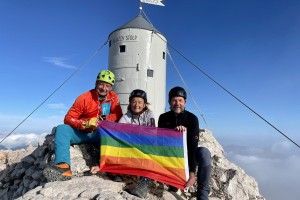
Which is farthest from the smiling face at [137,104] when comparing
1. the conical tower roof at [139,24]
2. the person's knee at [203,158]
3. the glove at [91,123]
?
the conical tower roof at [139,24]

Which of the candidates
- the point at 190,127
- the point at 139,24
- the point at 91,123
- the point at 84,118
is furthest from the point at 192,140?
the point at 139,24

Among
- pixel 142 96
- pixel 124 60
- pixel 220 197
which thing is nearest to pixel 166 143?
pixel 142 96

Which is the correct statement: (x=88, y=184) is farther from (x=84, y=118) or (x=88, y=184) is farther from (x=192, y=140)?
(x=192, y=140)

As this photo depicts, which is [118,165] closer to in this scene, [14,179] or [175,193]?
[175,193]

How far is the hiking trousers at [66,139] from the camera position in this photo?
6.67 metres

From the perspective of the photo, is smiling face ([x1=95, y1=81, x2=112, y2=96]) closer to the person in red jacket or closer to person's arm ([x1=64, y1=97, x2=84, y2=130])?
the person in red jacket

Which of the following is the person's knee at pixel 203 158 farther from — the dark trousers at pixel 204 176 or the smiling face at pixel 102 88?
the smiling face at pixel 102 88

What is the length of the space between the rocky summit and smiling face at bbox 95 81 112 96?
5.91 ft

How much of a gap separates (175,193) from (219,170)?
9.30ft

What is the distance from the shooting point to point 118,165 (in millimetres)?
7121

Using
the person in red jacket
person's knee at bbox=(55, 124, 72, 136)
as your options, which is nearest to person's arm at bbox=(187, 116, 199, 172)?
the person in red jacket

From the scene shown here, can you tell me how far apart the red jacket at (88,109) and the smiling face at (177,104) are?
6.68 ft

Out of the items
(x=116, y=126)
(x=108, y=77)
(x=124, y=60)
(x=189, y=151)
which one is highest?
(x=124, y=60)

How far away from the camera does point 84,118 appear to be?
7.76 metres
